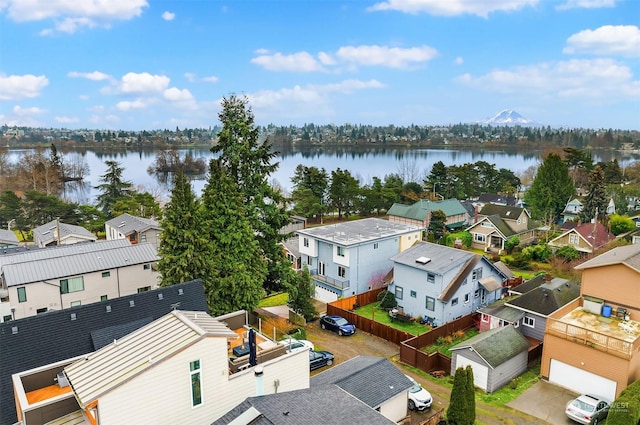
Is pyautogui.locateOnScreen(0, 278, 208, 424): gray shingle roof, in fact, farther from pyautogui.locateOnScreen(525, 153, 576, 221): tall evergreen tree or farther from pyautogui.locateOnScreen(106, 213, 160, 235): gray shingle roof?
pyautogui.locateOnScreen(525, 153, 576, 221): tall evergreen tree

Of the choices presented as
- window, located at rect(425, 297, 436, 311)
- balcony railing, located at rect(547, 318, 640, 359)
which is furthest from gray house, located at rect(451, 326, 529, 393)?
window, located at rect(425, 297, 436, 311)

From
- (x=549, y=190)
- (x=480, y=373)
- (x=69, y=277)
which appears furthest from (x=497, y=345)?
(x=549, y=190)

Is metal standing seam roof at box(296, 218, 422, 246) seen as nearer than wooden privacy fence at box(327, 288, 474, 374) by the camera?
No

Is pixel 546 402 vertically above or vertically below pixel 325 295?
above

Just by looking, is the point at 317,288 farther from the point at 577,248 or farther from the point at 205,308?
the point at 577,248

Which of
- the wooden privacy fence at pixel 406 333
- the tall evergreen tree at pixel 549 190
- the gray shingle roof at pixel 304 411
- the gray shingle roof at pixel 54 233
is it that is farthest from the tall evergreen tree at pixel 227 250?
the tall evergreen tree at pixel 549 190

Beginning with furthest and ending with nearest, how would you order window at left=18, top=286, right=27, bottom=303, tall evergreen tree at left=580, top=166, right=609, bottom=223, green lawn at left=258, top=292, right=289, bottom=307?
Answer: tall evergreen tree at left=580, top=166, right=609, bottom=223
green lawn at left=258, top=292, right=289, bottom=307
window at left=18, top=286, right=27, bottom=303

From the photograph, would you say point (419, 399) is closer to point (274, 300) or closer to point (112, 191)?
point (274, 300)
